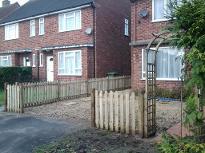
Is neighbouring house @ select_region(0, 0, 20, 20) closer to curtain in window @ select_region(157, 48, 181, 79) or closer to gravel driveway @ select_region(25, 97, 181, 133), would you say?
curtain in window @ select_region(157, 48, 181, 79)

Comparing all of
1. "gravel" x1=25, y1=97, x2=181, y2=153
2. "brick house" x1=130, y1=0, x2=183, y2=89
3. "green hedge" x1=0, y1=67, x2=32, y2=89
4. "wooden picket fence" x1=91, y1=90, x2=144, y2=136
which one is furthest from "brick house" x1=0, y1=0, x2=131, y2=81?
"wooden picket fence" x1=91, y1=90, x2=144, y2=136

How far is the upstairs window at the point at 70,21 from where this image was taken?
23827mm

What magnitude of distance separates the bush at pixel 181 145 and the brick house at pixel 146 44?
12.1 m

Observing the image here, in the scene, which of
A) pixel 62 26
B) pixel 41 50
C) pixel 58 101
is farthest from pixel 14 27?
pixel 58 101

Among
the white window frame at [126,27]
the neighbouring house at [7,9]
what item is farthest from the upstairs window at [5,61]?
the white window frame at [126,27]

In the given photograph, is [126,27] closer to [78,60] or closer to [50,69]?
[78,60]

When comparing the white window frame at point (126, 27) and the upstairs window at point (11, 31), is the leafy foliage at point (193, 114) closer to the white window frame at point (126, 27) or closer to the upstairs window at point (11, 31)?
the white window frame at point (126, 27)

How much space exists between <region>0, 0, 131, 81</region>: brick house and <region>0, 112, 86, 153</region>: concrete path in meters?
11.6

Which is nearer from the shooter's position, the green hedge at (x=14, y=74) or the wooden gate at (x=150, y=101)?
the wooden gate at (x=150, y=101)

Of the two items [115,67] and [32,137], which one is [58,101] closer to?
[32,137]

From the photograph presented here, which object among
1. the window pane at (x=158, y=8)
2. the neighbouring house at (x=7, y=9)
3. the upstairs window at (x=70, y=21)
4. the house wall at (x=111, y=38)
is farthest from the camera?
the neighbouring house at (x=7, y=9)

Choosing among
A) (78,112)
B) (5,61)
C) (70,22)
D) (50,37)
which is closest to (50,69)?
(50,37)

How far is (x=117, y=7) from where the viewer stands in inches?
1037

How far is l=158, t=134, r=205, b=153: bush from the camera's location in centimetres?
452
